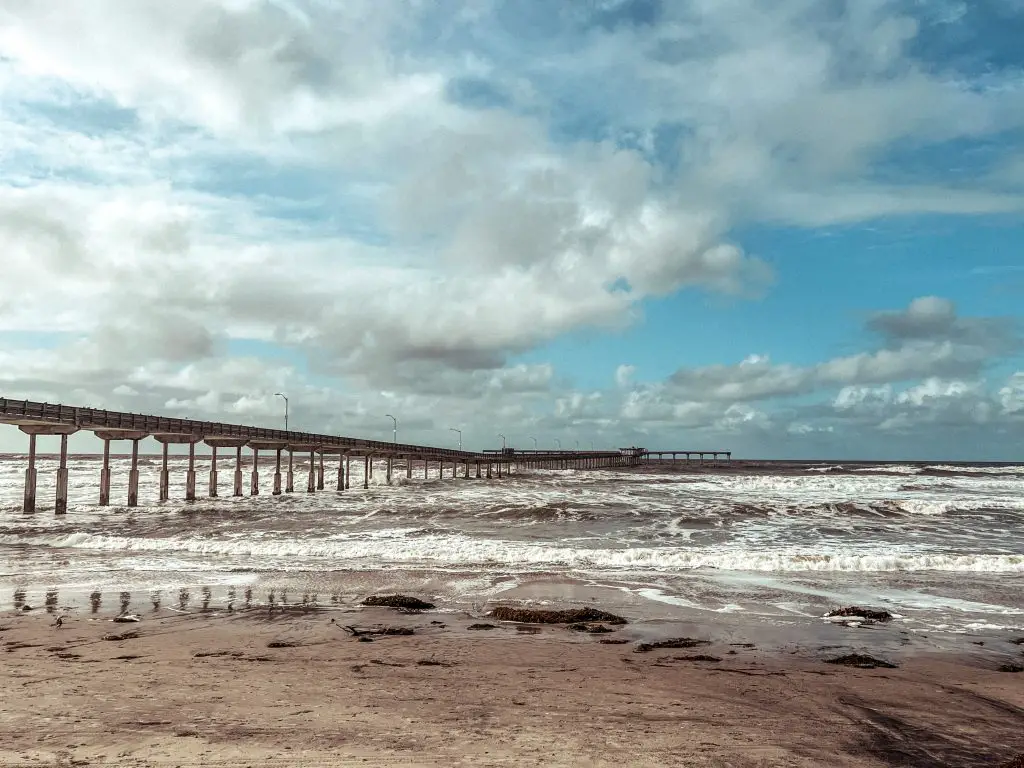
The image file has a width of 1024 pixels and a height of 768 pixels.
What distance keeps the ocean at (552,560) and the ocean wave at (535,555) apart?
0.07 meters

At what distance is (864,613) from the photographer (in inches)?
473

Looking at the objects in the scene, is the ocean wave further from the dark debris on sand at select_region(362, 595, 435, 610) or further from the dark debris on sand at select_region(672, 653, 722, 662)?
the dark debris on sand at select_region(672, 653, 722, 662)

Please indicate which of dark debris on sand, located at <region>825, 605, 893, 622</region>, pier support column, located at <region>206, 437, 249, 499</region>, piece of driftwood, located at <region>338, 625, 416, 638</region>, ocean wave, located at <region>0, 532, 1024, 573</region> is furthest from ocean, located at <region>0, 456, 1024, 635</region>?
pier support column, located at <region>206, 437, 249, 499</region>

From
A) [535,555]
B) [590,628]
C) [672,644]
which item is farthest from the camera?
[535,555]

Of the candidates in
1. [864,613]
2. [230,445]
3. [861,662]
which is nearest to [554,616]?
[861,662]

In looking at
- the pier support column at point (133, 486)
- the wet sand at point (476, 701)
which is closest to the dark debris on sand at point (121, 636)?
the wet sand at point (476, 701)

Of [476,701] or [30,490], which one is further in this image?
[30,490]

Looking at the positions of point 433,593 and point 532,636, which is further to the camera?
point 433,593

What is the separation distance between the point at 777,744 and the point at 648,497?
147 ft

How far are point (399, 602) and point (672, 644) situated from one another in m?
4.93

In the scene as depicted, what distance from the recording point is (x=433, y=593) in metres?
13.9

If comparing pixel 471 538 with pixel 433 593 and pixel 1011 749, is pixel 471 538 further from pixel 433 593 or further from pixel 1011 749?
pixel 1011 749

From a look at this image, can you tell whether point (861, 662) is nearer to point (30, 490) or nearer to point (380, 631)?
point (380, 631)

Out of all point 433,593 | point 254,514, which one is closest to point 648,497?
point 254,514
